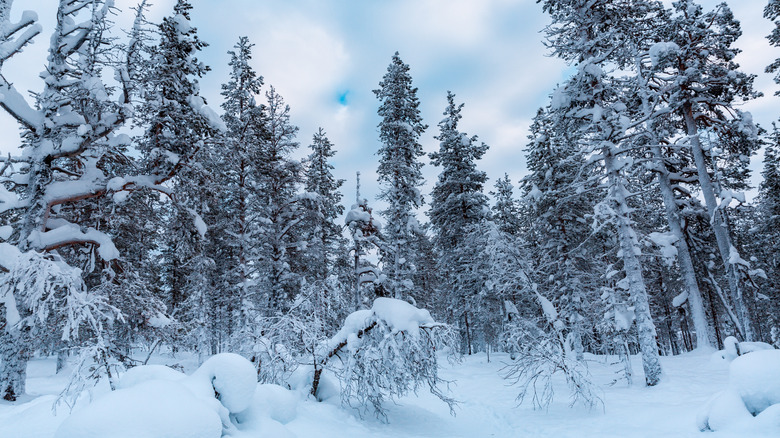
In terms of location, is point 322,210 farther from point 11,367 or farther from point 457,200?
point 11,367

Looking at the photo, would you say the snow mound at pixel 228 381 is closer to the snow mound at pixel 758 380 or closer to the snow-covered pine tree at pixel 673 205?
the snow mound at pixel 758 380

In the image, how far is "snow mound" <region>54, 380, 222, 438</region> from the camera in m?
3.73

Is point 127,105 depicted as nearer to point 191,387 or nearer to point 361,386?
point 191,387

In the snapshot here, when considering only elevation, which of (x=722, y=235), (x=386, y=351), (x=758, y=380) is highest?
(x=722, y=235)

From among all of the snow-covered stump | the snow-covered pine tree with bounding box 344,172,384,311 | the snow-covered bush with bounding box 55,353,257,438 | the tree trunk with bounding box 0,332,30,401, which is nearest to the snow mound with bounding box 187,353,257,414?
the snow-covered bush with bounding box 55,353,257,438

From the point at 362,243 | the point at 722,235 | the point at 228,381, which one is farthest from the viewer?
the point at 362,243

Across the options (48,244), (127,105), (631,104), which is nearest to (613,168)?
(631,104)

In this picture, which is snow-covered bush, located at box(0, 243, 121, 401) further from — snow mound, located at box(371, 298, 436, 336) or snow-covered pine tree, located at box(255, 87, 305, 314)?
snow-covered pine tree, located at box(255, 87, 305, 314)

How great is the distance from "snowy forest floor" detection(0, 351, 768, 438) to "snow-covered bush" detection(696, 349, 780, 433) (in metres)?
0.26

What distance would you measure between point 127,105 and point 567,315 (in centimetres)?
2018

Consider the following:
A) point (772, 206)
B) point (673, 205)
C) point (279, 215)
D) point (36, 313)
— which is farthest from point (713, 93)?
point (36, 313)

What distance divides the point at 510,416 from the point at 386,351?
4.10 m

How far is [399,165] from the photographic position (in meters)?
18.3

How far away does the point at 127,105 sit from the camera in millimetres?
9984
